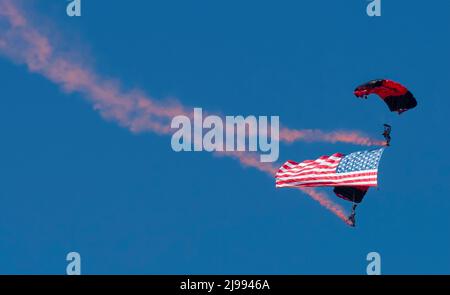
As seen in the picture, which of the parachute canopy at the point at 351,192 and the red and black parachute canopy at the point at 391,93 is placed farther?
the parachute canopy at the point at 351,192

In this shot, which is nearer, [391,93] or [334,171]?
[391,93]

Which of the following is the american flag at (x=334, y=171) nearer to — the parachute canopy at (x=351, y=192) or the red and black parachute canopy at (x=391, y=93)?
the parachute canopy at (x=351, y=192)

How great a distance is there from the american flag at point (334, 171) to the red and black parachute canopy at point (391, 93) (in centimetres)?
241

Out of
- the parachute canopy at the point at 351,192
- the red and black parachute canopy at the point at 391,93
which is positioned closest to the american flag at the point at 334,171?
the parachute canopy at the point at 351,192

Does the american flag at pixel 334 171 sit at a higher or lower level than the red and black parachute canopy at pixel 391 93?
lower

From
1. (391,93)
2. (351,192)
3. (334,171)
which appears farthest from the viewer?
(351,192)

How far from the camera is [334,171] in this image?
96.7 m

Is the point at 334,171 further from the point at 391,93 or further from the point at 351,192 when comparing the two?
the point at 391,93

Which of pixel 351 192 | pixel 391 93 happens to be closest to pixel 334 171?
pixel 351 192

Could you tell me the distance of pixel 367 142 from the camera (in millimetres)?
96688

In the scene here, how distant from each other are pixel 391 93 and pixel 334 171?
4392 millimetres

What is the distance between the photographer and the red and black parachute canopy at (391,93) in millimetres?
94938
